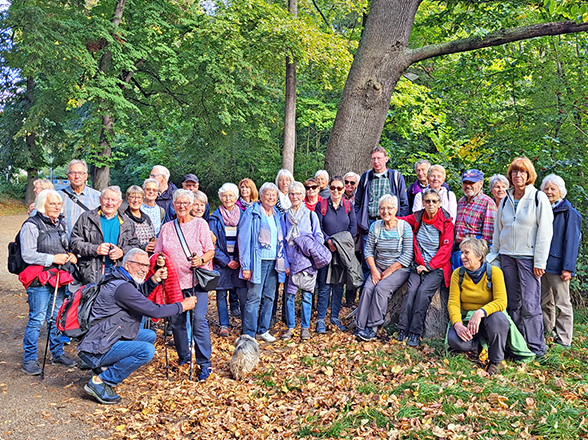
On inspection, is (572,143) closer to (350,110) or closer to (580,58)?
(580,58)

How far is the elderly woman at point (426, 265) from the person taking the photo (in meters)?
5.84

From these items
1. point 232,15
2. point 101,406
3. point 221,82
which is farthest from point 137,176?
point 101,406

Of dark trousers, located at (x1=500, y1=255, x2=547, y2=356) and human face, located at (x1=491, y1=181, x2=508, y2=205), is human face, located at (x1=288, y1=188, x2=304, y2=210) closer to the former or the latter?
human face, located at (x1=491, y1=181, x2=508, y2=205)

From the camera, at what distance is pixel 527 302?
543 cm

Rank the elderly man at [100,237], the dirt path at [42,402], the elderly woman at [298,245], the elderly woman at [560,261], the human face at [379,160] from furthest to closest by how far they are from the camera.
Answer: the human face at [379,160], the elderly woman at [298,245], the elderly woman at [560,261], the elderly man at [100,237], the dirt path at [42,402]

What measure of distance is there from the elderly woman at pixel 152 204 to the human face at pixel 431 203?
3.54m

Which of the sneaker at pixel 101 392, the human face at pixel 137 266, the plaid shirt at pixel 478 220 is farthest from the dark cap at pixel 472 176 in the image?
the sneaker at pixel 101 392

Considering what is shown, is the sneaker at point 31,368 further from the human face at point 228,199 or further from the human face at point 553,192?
the human face at point 553,192

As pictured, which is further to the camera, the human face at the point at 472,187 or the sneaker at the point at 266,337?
the sneaker at the point at 266,337

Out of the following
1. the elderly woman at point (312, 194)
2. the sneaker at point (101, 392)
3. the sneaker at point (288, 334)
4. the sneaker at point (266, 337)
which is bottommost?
the sneaker at point (101, 392)

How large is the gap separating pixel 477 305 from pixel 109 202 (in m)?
4.38

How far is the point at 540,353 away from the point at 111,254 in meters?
5.02

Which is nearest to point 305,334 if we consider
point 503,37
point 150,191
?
point 150,191

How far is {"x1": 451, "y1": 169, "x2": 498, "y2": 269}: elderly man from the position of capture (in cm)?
591
